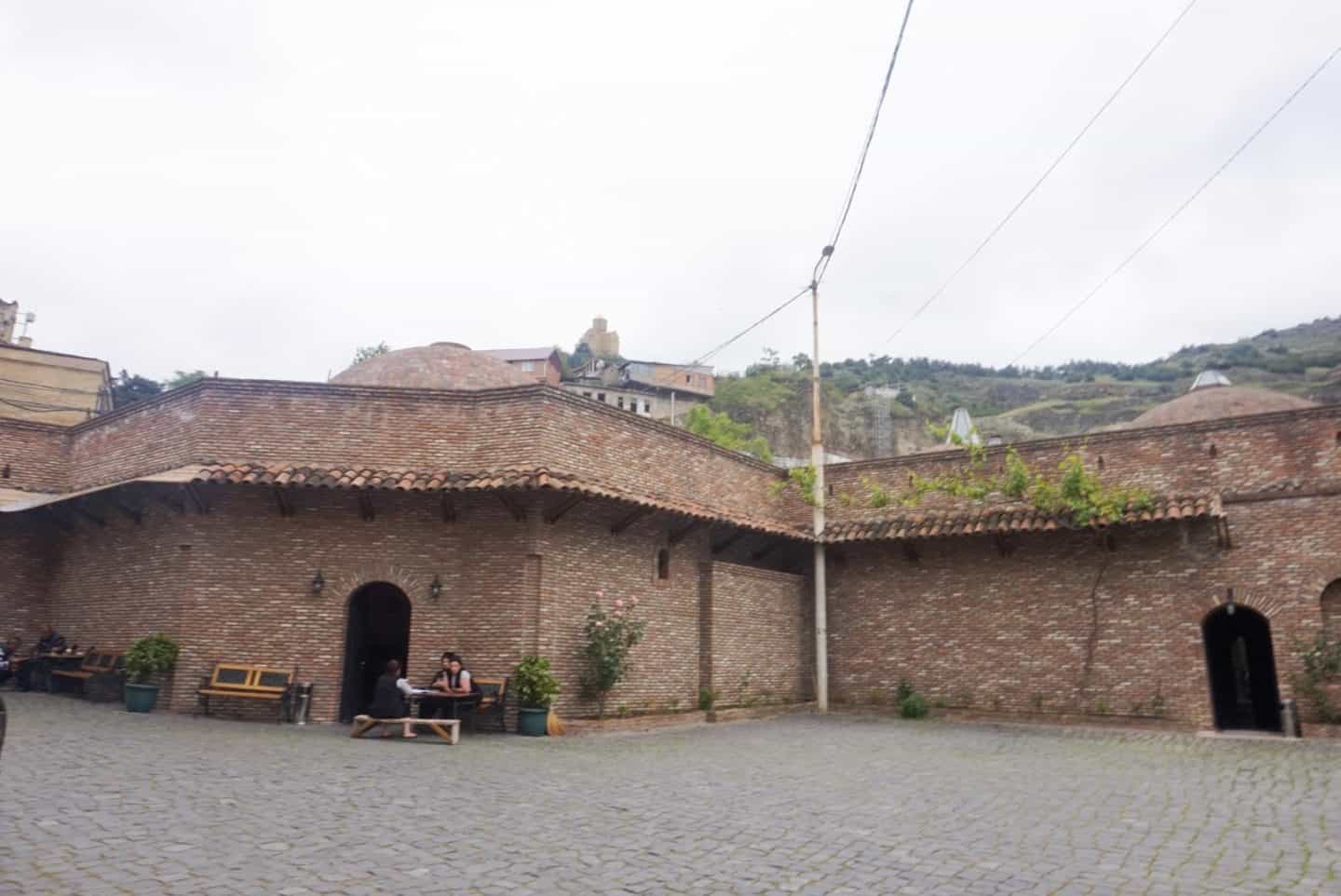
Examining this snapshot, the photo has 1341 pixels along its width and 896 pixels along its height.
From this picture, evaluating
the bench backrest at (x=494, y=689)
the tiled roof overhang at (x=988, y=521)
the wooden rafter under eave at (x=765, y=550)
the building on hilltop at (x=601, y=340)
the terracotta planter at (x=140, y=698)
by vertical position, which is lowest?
the terracotta planter at (x=140, y=698)

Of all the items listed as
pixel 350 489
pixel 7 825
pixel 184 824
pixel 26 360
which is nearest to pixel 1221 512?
pixel 350 489

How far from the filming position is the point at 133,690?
43.3ft

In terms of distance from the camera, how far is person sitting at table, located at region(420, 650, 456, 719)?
12.4 meters

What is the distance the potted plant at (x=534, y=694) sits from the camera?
499 inches

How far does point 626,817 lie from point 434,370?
39.4 ft

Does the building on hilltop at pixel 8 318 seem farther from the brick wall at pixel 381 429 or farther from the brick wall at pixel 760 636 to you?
the brick wall at pixel 760 636

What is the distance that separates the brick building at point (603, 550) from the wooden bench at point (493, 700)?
0.82ft

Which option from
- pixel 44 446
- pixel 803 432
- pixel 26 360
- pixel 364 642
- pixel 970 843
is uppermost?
pixel 803 432

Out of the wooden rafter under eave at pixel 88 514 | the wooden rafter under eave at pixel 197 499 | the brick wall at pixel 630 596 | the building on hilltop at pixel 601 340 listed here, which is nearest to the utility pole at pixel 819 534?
the brick wall at pixel 630 596

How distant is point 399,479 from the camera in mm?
13172

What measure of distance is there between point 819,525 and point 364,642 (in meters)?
9.38

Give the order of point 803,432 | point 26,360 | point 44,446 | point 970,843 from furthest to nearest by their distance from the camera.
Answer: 1. point 803,432
2. point 26,360
3. point 44,446
4. point 970,843

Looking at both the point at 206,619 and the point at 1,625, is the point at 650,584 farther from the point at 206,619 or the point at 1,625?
the point at 1,625

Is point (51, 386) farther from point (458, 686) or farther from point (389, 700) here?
point (458, 686)
